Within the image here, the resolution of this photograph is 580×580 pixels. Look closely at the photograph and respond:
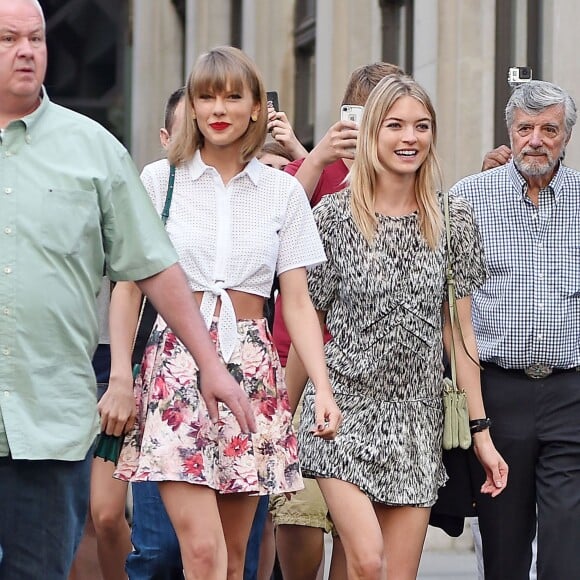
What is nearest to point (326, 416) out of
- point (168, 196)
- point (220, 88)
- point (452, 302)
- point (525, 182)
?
point (452, 302)

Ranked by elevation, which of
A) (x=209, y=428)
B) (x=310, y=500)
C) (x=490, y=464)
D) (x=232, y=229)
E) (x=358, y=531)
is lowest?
(x=310, y=500)

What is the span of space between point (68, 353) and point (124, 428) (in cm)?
120

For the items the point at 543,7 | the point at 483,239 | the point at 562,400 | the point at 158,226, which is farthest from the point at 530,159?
the point at 543,7

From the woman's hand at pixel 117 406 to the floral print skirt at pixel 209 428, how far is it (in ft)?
0.21

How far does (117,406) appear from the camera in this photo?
19.6 feet

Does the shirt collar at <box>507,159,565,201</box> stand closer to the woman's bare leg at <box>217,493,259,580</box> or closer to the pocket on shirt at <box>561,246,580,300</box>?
the pocket on shirt at <box>561,246,580,300</box>

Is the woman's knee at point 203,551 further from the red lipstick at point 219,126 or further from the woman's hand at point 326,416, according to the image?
the red lipstick at point 219,126

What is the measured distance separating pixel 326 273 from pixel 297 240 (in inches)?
11.6

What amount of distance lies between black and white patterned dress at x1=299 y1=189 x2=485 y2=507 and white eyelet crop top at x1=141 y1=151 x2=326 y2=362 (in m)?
0.25

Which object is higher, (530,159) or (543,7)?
(543,7)

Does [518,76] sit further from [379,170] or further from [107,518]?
[107,518]

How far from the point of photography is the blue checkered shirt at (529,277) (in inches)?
269

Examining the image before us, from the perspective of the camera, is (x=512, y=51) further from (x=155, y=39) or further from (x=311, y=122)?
(x=155, y=39)

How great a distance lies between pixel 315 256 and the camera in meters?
6.23
